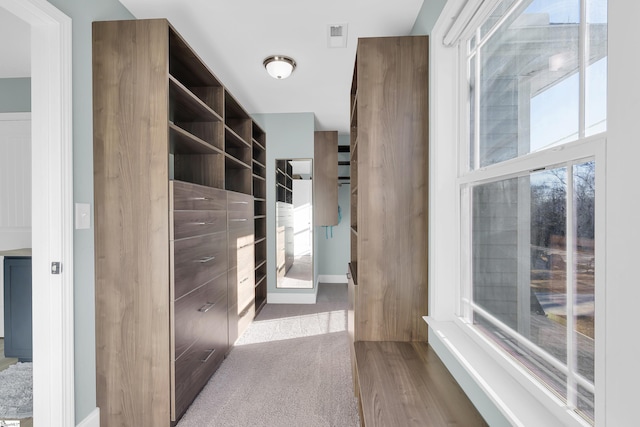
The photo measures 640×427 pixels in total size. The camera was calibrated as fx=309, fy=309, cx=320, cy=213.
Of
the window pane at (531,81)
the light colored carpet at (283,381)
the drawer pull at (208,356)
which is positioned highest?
the window pane at (531,81)

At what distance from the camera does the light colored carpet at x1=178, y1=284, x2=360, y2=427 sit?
187cm

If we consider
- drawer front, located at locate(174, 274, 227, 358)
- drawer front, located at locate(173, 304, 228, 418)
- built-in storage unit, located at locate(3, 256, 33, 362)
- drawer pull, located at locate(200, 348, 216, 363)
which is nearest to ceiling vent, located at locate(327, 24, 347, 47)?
drawer front, located at locate(174, 274, 227, 358)

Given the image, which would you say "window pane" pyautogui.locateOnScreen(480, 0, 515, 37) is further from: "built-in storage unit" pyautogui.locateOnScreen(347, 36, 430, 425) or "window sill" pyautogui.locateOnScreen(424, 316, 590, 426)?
"window sill" pyautogui.locateOnScreen(424, 316, 590, 426)

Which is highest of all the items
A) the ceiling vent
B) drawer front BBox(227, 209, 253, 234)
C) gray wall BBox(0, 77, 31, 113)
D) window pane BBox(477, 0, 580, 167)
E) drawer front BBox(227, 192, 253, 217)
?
the ceiling vent

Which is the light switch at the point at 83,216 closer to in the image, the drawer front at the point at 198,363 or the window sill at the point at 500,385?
the drawer front at the point at 198,363

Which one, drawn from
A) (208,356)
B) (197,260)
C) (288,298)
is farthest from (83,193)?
(288,298)

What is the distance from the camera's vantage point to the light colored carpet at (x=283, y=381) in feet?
6.13

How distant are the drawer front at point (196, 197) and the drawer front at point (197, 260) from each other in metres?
0.21

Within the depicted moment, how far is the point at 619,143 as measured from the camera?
1.98ft

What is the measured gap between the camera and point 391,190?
1.77 meters

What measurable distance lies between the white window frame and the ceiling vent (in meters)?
0.84

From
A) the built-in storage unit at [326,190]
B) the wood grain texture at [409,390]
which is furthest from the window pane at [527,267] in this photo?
the built-in storage unit at [326,190]

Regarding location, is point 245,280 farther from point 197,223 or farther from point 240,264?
point 197,223

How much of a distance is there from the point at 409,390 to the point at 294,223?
125 inches
